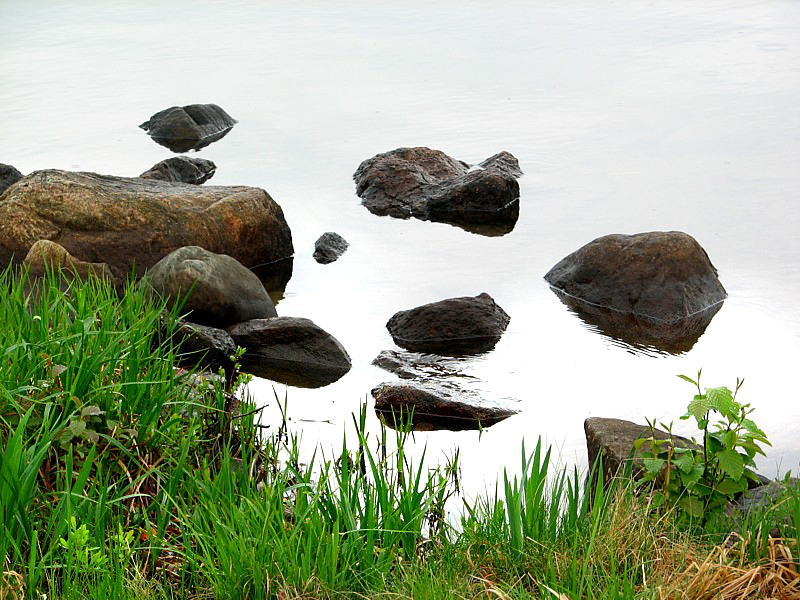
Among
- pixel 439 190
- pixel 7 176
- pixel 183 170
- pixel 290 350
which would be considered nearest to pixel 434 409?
pixel 290 350

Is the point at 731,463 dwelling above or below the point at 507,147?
above

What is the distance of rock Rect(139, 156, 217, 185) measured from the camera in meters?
11.6

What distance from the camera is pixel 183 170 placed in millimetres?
12164

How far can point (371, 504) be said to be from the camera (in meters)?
3.77

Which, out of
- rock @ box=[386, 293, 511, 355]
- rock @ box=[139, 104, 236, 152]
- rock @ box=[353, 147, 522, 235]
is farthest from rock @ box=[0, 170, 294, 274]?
rock @ box=[139, 104, 236, 152]

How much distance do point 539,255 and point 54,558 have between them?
21.8ft

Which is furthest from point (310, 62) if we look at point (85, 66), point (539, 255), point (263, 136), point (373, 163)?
point (539, 255)

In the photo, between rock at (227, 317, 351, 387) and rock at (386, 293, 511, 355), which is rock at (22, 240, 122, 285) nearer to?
rock at (227, 317, 351, 387)

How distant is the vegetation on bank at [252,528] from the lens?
11.2ft

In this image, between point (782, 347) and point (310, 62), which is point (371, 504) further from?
point (310, 62)

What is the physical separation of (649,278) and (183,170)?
19.9 feet

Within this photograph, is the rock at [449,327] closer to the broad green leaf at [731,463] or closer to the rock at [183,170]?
the broad green leaf at [731,463]

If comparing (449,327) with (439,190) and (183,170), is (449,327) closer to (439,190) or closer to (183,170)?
(439,190)

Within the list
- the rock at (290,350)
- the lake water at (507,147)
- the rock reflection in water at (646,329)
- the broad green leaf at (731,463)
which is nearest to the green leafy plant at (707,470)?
the broad green leaf at (731,463)
